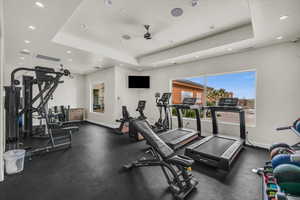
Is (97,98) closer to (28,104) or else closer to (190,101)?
(28,104)

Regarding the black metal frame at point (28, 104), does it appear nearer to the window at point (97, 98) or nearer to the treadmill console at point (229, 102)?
the window at point (97, 98)

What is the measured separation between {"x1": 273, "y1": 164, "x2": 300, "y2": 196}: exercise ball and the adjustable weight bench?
1.03 m

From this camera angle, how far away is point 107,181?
2273 millimetres

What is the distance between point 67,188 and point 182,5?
12.6ft

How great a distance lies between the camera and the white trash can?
242 centimetres

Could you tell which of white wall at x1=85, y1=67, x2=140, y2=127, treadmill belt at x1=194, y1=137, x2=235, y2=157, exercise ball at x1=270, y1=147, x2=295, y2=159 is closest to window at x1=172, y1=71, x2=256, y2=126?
treadmill belt at x1=194, y1=137, x2=235, y2=157

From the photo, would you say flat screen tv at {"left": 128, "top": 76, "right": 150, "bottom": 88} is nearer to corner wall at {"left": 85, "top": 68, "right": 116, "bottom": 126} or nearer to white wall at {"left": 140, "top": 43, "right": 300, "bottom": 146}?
corner wall at {"left": 85, "top": 68, "right": 116, "bottom": 126}

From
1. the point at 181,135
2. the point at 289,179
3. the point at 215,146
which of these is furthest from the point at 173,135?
the point at 289,179

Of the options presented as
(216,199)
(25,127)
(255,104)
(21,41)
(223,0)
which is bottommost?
(216,199)

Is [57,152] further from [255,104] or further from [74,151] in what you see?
[255,104]

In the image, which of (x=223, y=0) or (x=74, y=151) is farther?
(x=74, y=151)

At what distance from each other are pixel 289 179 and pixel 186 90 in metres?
4.89

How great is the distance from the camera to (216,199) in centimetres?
189

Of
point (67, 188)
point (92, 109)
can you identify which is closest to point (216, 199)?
point (67, 188)
